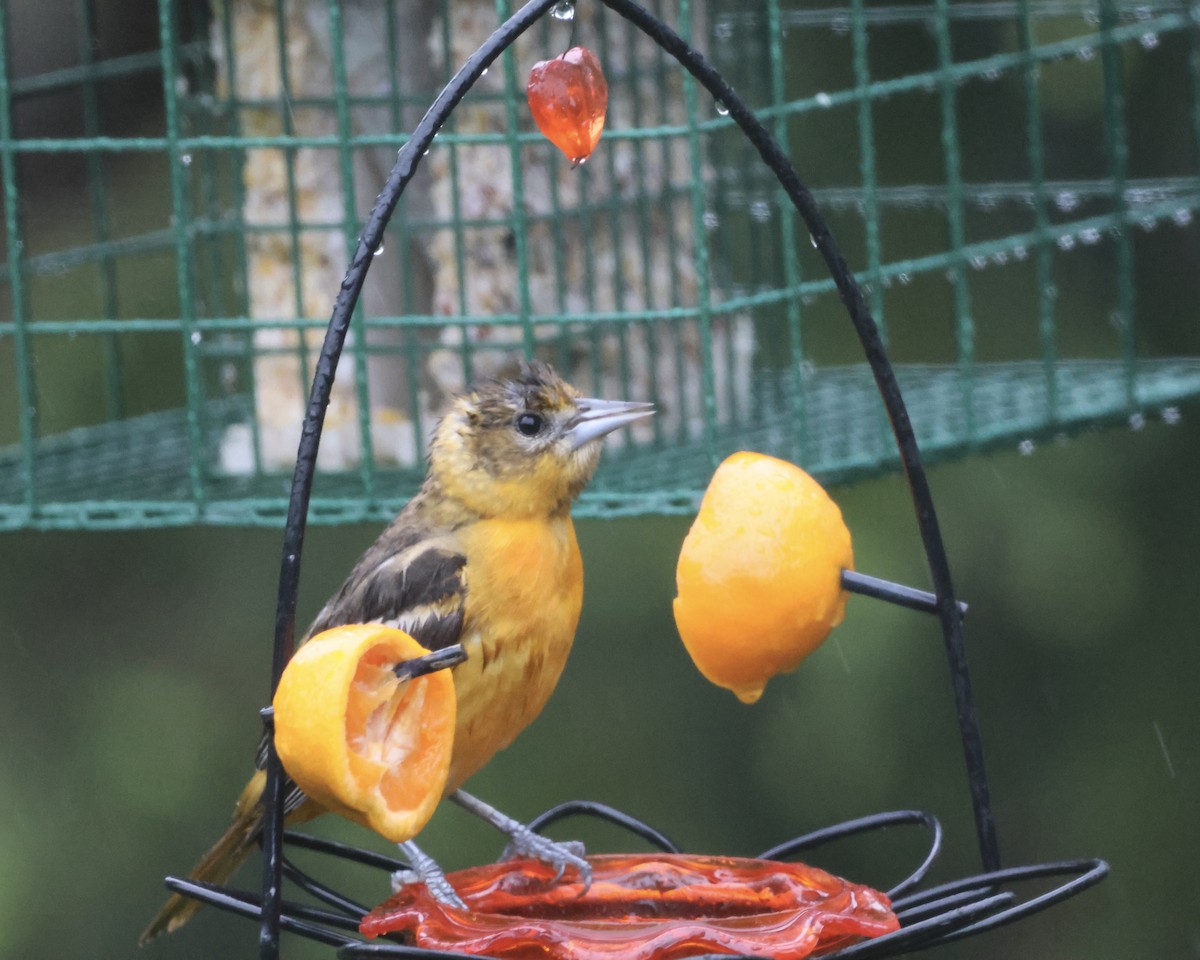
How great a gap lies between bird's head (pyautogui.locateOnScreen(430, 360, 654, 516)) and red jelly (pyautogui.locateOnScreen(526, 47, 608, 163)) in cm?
69

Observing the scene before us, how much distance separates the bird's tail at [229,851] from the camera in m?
2.63

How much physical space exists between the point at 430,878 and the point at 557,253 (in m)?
1.53

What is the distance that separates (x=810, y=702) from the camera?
165 inches

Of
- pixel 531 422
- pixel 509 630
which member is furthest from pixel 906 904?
pixel 531 422

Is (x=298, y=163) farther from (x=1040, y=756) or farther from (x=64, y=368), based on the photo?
(x=1040, y=756)

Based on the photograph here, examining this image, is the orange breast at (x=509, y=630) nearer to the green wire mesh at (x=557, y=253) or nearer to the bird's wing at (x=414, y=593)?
the bird's wing at (x=414, y=593)

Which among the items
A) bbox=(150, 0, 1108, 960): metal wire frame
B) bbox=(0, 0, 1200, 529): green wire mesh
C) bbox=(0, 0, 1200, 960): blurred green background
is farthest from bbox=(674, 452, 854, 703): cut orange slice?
bbox=(0, 0, 1200, 960): blurred green background

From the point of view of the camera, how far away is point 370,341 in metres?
3.81

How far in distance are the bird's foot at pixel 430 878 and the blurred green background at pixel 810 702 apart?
6.05 ft

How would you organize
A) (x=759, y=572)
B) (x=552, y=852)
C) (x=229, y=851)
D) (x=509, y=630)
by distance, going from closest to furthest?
1. (x=759, y=572)
2. (x=552, y=852)
3. (x=509, y=630)
4. (x=229, y=851)

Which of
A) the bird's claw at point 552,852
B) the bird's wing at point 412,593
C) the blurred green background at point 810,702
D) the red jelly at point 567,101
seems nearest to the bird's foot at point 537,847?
the bird's claw at point 552,852

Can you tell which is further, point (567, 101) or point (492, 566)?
point (492, 566)

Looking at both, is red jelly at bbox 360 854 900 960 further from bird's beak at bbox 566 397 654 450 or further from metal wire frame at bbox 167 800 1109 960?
bird's beak at bbox 566 397 654 450

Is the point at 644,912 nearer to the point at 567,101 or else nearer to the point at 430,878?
the point at 430,878
